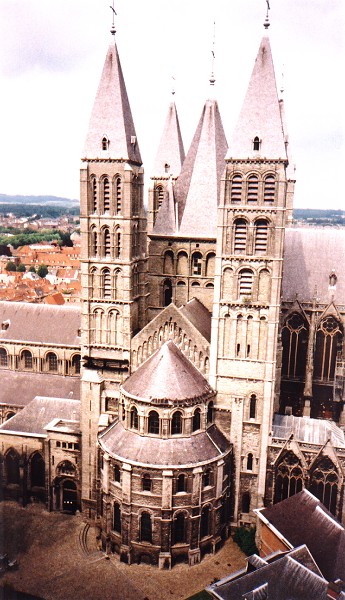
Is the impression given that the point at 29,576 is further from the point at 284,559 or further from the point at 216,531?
the point at 284,559

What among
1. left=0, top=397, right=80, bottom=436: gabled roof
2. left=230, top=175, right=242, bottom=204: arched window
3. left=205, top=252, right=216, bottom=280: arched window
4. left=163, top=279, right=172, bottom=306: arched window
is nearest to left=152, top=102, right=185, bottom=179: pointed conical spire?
left=205, top=252, right=216, bottom=280: arched window

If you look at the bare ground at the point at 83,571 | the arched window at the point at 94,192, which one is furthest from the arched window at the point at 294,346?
the arched window at the point at 94,192

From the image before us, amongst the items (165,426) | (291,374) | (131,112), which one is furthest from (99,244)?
(291,374)

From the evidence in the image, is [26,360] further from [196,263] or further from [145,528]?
[145,528]

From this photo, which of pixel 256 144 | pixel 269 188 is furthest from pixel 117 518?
pixel 256 144

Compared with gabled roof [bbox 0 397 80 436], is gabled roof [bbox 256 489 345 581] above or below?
below

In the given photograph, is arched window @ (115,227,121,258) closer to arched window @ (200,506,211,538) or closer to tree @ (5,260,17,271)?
arched window @ (200,506,211,538)

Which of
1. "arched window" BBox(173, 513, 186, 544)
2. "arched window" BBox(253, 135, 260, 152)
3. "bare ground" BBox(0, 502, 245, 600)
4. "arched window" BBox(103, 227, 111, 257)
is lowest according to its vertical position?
"bare ground" BBox(0, 502, 245, 600)

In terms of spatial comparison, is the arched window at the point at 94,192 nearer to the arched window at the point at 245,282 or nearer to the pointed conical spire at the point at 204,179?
the pointed conical spire at the point at 204,179
